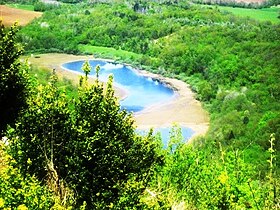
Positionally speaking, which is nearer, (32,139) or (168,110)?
(32,139)

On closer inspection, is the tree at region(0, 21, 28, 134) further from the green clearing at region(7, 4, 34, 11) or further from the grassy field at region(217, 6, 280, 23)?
the grassy field at region(217, 6, 280, 23)

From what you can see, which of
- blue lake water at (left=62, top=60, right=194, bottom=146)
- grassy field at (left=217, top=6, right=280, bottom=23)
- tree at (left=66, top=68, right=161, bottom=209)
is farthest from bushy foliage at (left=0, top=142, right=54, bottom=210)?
grassy field at (left=217, top=6, right=280, bottom=23)

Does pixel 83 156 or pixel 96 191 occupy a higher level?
pixel 83 156

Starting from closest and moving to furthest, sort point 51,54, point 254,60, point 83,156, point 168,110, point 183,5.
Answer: point 83,156, point 168,110, point 254,60, point 51,54, point 183,5

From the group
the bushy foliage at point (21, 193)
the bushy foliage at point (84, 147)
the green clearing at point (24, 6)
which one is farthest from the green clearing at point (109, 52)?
the bushy foliage at point (21, 193)

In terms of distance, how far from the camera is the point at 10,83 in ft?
65.0

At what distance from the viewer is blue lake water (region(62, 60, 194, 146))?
224 feet

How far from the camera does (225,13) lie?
12256 centimetres

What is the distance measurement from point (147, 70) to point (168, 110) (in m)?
25.7

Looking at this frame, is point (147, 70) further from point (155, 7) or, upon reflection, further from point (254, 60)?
point (155, 7)

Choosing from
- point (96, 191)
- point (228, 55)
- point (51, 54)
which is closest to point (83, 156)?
point (96, 191)

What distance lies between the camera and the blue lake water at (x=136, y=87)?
6812 cm

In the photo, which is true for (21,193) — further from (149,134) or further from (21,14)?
(21,14)

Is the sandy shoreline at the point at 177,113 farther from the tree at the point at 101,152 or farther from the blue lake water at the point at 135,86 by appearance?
the tree at the point at 101,152
